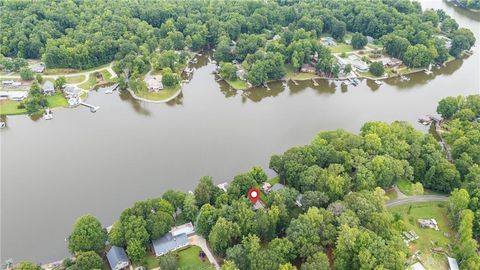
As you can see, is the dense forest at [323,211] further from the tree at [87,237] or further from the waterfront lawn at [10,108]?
the waterfront lawn at [10,108]

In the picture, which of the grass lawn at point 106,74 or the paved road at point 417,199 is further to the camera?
the grass lawn at point 106,74

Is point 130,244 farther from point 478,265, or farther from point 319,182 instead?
point 478,265

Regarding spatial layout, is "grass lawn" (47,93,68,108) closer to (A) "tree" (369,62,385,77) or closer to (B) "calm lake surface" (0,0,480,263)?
(B) "calm lake surface" (0,0,480,263)

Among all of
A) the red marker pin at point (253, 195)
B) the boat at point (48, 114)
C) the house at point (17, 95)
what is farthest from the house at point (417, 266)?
the house at point (17, 95)

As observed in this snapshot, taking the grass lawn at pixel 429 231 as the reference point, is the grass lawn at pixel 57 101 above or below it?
below

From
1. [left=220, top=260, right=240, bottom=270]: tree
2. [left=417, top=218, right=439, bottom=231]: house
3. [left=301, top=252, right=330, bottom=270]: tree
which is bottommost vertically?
[left=417, top=218, right=439, bottom=231]: house

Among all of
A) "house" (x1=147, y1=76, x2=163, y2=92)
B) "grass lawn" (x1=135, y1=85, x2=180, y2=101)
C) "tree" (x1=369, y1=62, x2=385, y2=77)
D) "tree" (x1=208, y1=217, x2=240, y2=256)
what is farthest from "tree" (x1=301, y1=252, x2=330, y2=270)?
"tree" (x1=369, y1=62, x2=385, y2=77)

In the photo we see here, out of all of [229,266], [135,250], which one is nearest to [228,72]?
[135,250]
